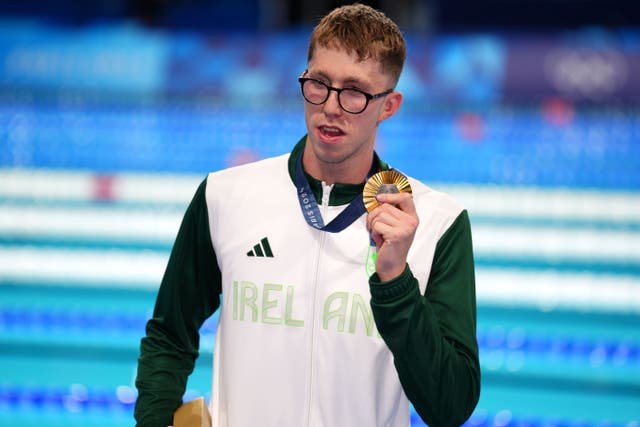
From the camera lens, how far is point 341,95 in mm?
1376

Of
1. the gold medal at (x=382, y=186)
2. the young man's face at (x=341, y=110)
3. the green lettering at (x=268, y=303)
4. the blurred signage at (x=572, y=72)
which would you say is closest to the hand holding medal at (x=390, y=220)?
the gold medal at (x=382, y=186)

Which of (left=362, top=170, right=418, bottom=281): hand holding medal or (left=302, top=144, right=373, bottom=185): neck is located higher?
(left=302, top=144, right=373, bottom=185): neck

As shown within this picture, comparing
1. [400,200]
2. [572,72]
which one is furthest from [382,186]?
[572,72]

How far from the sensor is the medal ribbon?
1.48 m

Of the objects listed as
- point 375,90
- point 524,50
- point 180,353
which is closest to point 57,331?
point 180,353

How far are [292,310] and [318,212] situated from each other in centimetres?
18

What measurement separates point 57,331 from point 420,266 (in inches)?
140

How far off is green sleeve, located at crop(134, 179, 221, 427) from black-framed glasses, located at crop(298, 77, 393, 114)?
0.98ft

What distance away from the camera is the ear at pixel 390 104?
4.77ft

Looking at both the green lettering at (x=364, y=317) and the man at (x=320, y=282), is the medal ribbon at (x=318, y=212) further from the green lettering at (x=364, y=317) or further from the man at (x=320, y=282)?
the green lettering at (x=364, y=317)

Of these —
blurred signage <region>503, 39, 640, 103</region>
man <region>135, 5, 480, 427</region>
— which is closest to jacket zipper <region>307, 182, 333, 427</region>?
man <region>135, 5, 480, 427</region>

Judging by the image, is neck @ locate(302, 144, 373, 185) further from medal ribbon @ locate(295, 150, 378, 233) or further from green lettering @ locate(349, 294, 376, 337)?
green lettering @ locate(349, 294, 376, 337)

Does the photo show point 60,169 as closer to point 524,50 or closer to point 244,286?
point 524,50

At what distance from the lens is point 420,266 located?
1.43m
